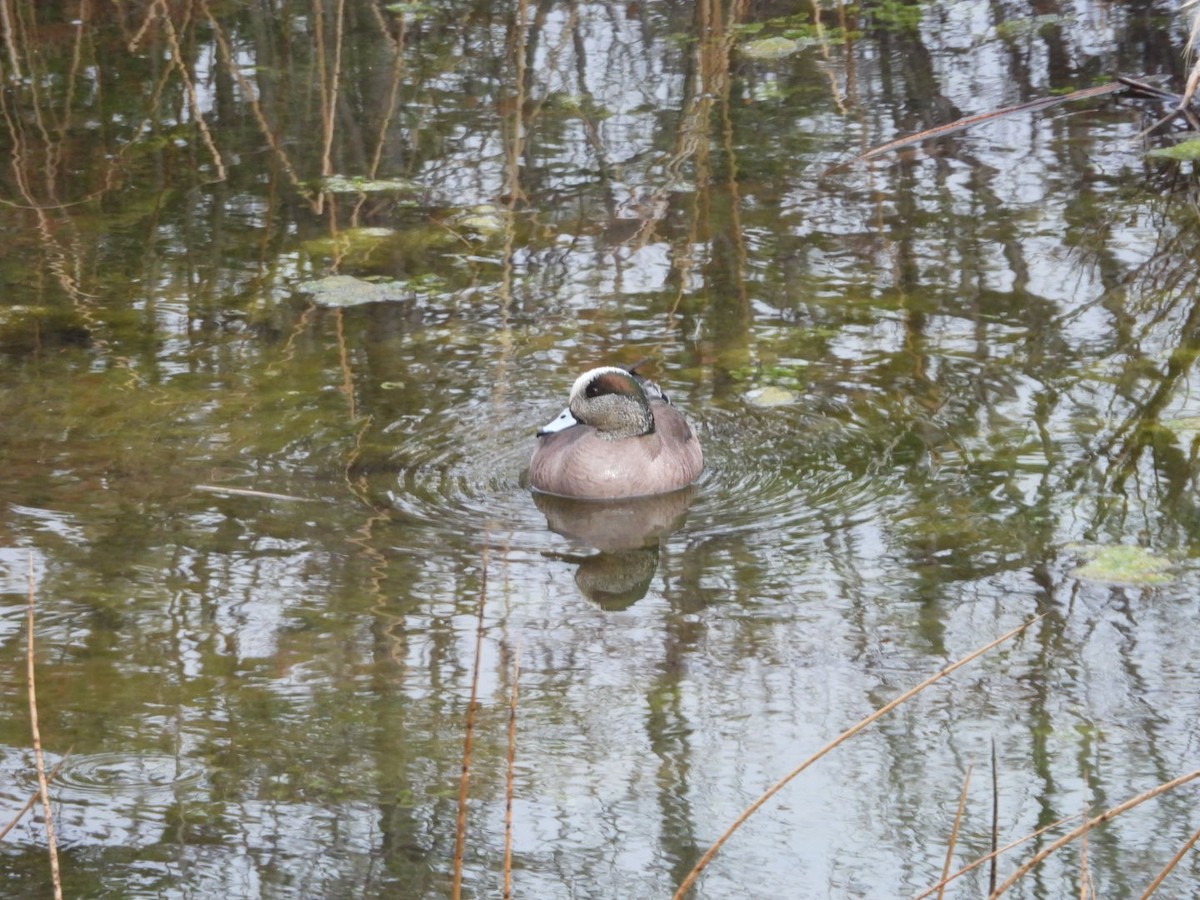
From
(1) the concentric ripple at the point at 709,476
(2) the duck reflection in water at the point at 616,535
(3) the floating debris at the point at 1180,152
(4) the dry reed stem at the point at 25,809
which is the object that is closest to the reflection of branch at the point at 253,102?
(1) the concentric ripple at the point at 709,476

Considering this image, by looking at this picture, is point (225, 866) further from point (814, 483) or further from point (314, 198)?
point (314, 198)

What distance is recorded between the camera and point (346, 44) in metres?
12.6

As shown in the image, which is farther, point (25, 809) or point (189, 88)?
point (189, 88)

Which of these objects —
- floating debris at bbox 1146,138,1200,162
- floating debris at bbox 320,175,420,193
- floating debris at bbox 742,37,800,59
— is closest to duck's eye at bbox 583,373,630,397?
floating debris at bbox 320,175,420,193

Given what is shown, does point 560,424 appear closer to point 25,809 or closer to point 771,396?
point 771,396

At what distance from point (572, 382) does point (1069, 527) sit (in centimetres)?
245

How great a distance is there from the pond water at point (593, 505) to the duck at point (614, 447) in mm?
193

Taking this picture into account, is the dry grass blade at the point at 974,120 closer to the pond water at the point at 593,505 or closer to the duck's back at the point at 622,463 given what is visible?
the pond water at the point at 593,505

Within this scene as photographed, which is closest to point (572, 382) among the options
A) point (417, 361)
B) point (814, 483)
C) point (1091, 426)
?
point (417, 361)

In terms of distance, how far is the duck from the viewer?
22.5 feet

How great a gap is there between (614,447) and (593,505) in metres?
0.25

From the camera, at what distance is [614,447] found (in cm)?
693

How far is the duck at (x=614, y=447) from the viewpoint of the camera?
6867 millimetres

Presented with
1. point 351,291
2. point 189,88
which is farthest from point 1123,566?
point 189,88
